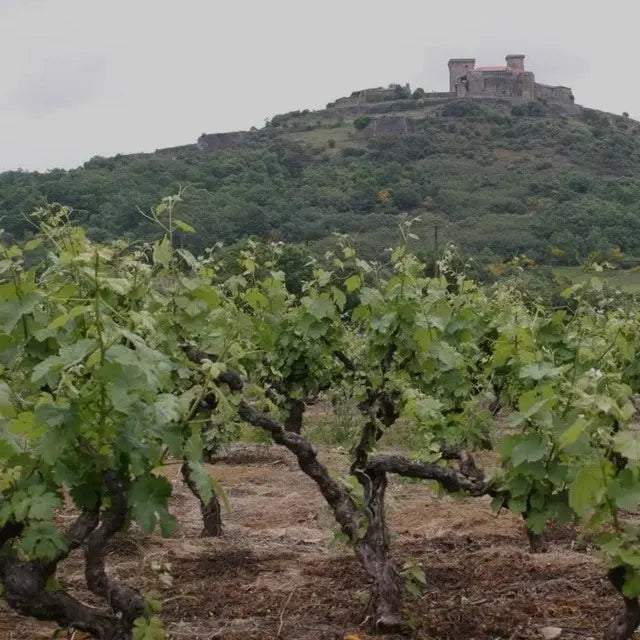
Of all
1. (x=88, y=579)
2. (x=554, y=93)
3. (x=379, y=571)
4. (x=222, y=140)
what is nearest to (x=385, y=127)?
(x=222, y=140)

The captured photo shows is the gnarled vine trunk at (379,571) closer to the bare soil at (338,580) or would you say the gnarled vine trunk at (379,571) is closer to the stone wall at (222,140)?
the bare soil at (338,580)

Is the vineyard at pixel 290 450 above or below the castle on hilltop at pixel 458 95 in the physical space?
below

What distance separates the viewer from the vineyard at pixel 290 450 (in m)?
2.98

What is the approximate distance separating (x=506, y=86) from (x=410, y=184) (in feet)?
132

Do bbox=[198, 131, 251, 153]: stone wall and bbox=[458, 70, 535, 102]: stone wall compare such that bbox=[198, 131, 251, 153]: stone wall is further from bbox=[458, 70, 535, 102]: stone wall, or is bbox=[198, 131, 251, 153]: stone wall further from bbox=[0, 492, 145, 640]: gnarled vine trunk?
bbox=[0, 492, 145, 640]: gnarled vine trunk

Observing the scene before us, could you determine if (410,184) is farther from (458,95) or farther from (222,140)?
(458,95)

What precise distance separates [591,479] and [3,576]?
2.06m

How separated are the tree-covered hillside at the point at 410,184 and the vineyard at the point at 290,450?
21.1 meters

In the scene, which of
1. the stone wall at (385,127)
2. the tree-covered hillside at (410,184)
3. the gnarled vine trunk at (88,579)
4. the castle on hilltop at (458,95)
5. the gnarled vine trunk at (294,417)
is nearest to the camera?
the gnarled vine trunk at (88,579)

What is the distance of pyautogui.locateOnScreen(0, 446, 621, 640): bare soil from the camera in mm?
3975

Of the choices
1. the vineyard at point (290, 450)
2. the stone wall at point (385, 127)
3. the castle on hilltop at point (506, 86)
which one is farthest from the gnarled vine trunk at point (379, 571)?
the castle on hilltop at point (506, 86)

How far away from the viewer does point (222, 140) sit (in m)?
78.4

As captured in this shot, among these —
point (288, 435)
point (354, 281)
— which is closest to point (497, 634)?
point (288, 435)

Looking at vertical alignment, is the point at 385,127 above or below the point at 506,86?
below
